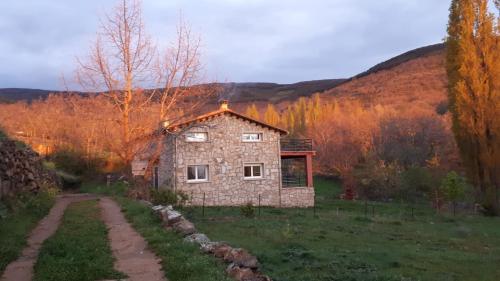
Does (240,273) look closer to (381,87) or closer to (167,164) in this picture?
(167,164)

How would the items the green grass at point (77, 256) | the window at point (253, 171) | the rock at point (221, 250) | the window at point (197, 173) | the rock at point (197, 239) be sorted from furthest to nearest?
the window at point (253, 171)
the window at point (197, 173)
the rock at point (197, 239)
the rock at point (221, 250)
the green grass at point (77, 256)

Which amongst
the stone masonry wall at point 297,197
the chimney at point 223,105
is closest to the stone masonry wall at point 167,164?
the chimney at point 223,105

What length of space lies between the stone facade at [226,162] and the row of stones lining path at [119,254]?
14.4 m

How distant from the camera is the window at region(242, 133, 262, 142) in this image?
32.0 metres

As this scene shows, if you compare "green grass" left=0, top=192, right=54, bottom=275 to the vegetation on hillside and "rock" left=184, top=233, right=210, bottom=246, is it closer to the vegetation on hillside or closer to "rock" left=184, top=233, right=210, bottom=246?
"rock" left=184, top=233, right=210, bottom=246

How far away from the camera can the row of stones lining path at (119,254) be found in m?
8.35

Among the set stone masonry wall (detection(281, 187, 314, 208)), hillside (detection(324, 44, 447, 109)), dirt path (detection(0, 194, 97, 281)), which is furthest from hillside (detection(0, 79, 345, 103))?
A: dirt path (detection(0, 194, 97, 281))

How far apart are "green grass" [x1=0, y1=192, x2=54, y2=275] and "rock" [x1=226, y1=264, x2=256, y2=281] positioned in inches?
157

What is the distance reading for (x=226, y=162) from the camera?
102ft

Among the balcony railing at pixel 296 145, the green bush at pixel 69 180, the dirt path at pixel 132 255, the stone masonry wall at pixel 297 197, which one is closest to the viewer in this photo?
the dirt path at pixel 132 255

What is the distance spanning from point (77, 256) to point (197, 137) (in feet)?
71.1

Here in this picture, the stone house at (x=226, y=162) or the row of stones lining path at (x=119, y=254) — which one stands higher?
the stone house at (x=226, y=162)

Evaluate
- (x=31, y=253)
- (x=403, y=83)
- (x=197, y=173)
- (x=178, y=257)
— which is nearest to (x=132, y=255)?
(x=178, y=257)

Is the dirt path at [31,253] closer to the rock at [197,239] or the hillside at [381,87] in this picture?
the rock at [197,239]
